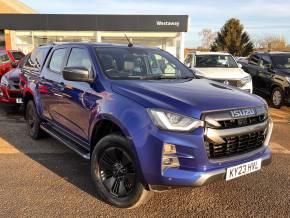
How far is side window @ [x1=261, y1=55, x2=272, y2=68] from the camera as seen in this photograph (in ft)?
38.4

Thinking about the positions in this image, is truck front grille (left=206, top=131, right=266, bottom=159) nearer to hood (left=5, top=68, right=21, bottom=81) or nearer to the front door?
the front door

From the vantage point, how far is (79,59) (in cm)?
502

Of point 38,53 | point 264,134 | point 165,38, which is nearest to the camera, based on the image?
point 264,134

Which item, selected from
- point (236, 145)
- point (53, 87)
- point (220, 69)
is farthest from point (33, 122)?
point (220, 69)

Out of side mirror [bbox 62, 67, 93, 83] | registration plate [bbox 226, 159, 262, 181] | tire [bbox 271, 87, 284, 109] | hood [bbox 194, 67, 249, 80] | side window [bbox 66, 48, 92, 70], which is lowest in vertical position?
tire [bbox 271, 87, 284, 109]

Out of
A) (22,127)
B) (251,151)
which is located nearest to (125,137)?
(251,151)

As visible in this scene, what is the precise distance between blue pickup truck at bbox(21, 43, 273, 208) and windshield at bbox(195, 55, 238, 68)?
6.76 m

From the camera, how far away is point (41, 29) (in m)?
27.1

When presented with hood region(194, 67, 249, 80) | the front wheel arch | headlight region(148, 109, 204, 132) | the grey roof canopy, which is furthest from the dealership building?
headlight region(148, 109, 204, 132)

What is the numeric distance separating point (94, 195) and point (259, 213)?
A: 6.12 feet

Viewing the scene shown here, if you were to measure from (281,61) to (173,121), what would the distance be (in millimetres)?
9192

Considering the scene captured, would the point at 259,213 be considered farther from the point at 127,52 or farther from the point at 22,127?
the point at 22,127

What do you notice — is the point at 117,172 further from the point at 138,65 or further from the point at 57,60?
the point at 57,60

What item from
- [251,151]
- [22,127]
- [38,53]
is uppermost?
[38,53]
